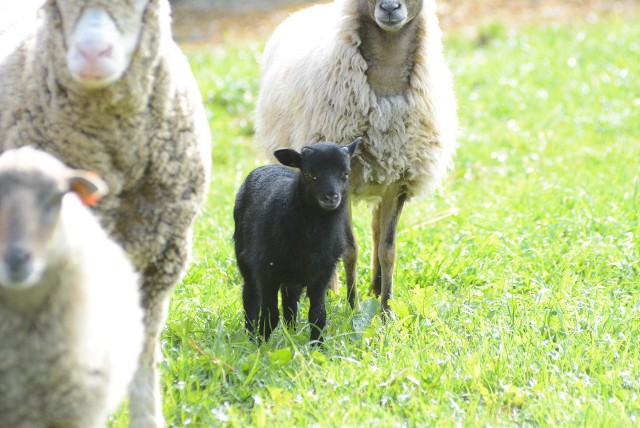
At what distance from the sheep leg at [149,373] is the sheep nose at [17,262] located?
92cm

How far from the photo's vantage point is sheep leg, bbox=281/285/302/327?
4.80m

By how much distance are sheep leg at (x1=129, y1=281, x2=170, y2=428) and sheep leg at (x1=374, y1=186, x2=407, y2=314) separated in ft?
6.03

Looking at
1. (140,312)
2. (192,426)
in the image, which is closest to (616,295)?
(192,426)

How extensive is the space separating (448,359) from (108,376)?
1.63 metres

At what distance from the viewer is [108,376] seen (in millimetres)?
2967

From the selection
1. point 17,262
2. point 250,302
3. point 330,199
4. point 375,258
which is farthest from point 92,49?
point 375,258

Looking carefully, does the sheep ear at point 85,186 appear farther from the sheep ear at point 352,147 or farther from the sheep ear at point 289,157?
the sheep ear at point 352,147

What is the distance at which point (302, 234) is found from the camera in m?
4.59

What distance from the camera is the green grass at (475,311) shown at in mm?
3764

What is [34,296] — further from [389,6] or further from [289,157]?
[389,6]

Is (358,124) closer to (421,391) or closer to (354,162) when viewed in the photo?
(354,162)

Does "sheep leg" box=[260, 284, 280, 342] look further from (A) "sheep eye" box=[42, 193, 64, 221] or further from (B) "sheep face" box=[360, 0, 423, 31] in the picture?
(A) "sheep eye" box=[42, 193, 64, 221]

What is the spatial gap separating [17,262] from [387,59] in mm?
3094

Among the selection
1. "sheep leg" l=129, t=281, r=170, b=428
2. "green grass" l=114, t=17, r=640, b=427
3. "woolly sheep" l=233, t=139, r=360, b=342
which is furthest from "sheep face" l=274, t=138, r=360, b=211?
"sheep leg" l=129, t=281, r=170, b=428
